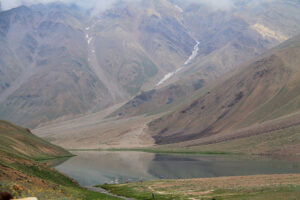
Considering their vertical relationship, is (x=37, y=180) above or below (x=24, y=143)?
below

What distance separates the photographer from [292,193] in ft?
137

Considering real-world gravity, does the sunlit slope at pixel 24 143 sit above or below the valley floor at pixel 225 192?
above

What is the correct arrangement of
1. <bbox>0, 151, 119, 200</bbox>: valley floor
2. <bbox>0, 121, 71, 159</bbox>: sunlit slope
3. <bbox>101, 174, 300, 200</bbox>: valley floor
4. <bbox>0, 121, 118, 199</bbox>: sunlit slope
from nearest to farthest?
1. <bbox>0, 121, 118, 199</bbox>: sunlit slope
2. <bbox>0, 151, 119, 200</bbox>: valley floor
3. <bbox>101, 174, 300, 200</bbox>: valley floor
4. <bbox>0, 121, 71, 159</bbox>: sunlit slope

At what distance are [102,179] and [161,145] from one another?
114824 mm

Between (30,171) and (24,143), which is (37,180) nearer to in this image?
(30,171)

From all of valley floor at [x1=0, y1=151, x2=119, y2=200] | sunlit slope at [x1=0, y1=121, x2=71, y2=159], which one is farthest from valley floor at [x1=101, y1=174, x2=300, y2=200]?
sunlit slope at [x1=0, y1=121, x2=71, y2=159]

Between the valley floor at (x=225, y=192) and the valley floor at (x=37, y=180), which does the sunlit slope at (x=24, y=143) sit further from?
the valley floor at (x=225, y=192)

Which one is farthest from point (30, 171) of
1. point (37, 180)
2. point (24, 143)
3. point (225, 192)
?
point (24, 143)

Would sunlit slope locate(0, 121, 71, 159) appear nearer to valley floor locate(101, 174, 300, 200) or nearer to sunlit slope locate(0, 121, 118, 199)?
sunlit slope locate(0, 121, 118, 199)

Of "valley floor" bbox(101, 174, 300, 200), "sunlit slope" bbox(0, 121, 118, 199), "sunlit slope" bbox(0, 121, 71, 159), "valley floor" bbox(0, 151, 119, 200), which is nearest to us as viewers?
"sunlit slope" bbox(0, 121, 118, 199)

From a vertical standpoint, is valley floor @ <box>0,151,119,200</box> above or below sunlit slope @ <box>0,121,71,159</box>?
below

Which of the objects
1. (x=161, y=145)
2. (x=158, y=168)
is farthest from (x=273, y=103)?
(x=158, y=168)

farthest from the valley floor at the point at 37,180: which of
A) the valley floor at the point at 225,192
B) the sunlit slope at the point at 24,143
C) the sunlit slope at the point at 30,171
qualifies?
the sunlit slope at the point at 24,143

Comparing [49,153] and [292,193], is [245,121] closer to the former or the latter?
[49,153]
